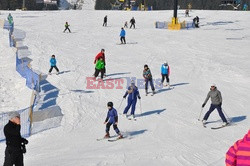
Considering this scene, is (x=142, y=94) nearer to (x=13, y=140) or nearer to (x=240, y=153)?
(x=13, y=140)

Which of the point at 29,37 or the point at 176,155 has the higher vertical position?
the point at 29,37

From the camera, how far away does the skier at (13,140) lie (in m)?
6.37

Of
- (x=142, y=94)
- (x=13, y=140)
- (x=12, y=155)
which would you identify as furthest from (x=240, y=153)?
(x=142, y=94)

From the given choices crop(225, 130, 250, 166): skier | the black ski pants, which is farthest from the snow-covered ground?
crop(225, 130, 250, 166): skier

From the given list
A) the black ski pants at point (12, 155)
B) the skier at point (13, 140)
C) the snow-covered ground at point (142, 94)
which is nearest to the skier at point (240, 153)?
the skier at point (13, 140)

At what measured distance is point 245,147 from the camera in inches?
153

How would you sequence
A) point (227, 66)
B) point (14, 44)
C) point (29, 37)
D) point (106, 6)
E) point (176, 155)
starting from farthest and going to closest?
point (106, 6) < point (29, 37) < point (14, 44) < point (227, 66) < point (176, 155)

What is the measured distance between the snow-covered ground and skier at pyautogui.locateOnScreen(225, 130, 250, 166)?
16.6 feet

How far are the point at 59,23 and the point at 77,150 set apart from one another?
3708 centimetres

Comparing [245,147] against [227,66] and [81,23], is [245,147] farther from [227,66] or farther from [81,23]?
[81,23]

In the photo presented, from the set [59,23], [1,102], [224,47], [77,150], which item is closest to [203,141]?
[77,150]

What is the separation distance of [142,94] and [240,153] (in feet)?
41.8

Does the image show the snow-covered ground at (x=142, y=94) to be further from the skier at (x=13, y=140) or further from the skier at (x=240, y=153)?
the skier at (x=240, y=153)

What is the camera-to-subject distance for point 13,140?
21.3 feet
